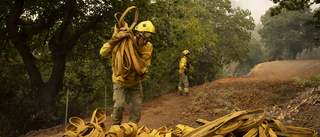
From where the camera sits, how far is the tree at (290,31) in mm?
41178

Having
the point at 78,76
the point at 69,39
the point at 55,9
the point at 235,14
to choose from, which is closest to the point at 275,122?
the point at 69,39

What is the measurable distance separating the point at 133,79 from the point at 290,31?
148 ft

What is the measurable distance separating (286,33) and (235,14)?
21711 mm

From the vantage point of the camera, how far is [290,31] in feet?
136

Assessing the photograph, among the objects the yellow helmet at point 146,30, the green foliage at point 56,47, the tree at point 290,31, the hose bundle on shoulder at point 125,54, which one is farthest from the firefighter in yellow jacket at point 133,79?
the tree at point 290,31

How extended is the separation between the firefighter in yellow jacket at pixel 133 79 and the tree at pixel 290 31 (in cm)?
4373

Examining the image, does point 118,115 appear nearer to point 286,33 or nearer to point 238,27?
point 238,27

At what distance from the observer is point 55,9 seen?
31.0ft

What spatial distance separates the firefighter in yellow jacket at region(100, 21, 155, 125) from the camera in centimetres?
373

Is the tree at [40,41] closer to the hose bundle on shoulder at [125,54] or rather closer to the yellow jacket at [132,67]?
the yellow jacket at [132,67]

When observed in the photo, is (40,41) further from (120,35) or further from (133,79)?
(120,35)

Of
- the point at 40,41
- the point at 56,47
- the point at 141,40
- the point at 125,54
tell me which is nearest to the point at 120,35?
the point at 125,54

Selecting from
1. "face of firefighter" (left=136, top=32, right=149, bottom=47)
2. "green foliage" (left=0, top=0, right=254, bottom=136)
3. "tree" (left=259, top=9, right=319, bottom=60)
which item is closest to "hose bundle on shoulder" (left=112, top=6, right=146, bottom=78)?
"face of firefighter" (left=136, top=32, right=149, bottom=47)

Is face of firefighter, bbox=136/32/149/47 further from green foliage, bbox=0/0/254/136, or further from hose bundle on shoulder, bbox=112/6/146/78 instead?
green foliage, bbox=0/0/254/136
